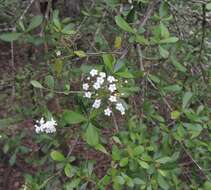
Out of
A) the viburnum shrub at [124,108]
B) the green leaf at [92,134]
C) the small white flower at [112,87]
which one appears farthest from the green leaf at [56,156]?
the small white flower at [112,87]

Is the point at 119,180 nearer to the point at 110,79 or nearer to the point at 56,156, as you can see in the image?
the point at 56,156

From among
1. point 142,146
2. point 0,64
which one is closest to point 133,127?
point 142,146

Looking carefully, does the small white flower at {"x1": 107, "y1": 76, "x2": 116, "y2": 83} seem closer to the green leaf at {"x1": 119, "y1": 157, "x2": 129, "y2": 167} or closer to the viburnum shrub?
the viburnum shrub

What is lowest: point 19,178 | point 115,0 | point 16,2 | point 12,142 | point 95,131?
point 19,178

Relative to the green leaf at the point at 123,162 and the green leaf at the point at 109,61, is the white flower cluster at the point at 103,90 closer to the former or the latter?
the green leaf at the point at 109,61

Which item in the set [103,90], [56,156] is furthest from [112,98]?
[56,156]

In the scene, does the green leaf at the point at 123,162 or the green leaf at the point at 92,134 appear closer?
the green leaf at the point at 92,134

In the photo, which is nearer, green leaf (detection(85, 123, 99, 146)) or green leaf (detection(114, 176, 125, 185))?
green leaf (detection(85, 123, 99, 146))

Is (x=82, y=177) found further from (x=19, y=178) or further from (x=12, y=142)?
(x=19, y=178)

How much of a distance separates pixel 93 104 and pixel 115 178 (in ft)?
0.93

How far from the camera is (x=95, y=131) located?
115 cm

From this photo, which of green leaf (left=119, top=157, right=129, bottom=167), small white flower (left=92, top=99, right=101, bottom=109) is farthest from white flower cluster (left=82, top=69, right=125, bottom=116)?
green leaf (left=119, top=157, right=129, bottom=167)

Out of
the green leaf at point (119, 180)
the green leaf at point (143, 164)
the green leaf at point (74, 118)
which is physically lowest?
the green leaf at point (119, 180)

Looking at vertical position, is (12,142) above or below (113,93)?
below
